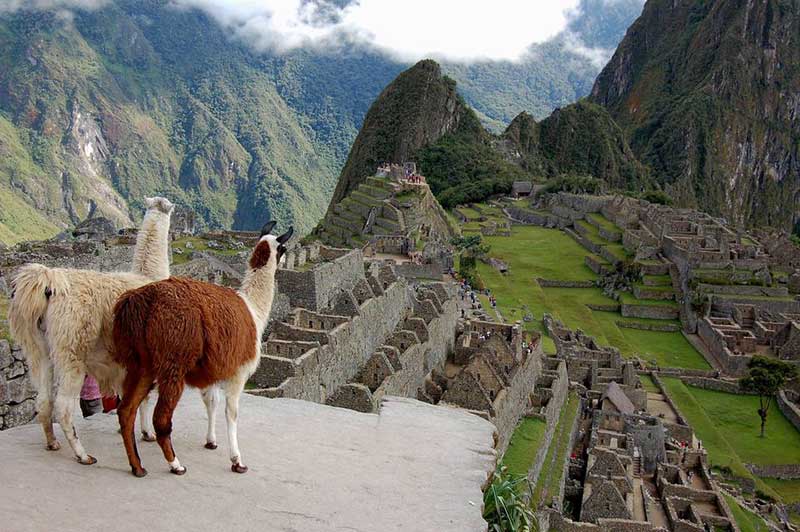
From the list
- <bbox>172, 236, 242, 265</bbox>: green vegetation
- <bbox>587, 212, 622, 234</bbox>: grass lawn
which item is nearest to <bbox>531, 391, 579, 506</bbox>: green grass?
<bbox>172, 236, 242, 265</bbox>: green vegetation

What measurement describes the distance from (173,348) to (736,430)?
91.4ft

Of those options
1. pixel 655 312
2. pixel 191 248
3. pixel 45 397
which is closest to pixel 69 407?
pixel 45 397

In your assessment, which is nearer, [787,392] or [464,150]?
[787,392]

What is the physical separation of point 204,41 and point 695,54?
3942 inches

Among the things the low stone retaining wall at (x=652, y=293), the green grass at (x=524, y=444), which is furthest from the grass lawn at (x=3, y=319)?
the low stone retaining wall at (x=652, y=293)

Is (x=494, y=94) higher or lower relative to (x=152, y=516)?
higher

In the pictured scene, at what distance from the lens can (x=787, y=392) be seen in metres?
32.3

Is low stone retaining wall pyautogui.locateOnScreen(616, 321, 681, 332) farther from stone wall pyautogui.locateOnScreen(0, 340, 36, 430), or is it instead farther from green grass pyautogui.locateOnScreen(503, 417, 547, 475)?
stone wall pyautogui.locateOnScreen(0, 340, 36, 430)

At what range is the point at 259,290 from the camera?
6.25 metres

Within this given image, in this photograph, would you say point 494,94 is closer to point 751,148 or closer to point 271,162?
point 751,148

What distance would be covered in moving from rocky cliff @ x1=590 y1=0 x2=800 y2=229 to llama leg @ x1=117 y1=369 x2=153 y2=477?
137 metres

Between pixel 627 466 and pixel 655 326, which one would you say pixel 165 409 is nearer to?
pixel 627 466

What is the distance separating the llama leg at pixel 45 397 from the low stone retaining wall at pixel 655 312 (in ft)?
131

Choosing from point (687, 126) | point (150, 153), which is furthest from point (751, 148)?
point (150, 153)
